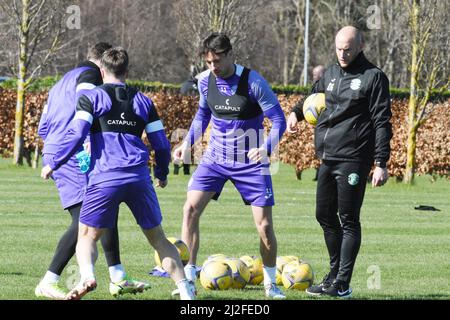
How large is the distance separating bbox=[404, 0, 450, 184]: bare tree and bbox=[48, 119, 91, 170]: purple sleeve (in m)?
17.7

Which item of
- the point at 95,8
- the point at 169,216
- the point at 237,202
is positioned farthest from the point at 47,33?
the point at 95,8

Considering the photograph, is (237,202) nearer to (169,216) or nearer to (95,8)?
(169,216)

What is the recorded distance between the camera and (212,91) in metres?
9.73

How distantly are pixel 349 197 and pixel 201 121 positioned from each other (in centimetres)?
162

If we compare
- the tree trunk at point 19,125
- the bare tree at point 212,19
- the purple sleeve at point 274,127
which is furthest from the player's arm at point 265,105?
the bare tree at point 212,19

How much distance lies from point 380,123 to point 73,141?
2604 millimetres

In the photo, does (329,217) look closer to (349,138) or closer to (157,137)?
(349,138)

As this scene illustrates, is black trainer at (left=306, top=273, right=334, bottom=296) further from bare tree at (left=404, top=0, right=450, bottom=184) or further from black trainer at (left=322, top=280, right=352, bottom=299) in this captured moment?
bare tree at (left=404, top=0, right=450, bottom=184)

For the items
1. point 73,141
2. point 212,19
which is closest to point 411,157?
point 212,19

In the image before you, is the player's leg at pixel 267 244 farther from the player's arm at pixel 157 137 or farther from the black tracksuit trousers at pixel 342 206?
the player's arm at pixel 157 137

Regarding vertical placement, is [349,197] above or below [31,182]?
above

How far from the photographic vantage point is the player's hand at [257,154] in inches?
371

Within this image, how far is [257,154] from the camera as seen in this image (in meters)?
9.45

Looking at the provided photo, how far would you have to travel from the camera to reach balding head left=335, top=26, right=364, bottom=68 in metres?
9.14
